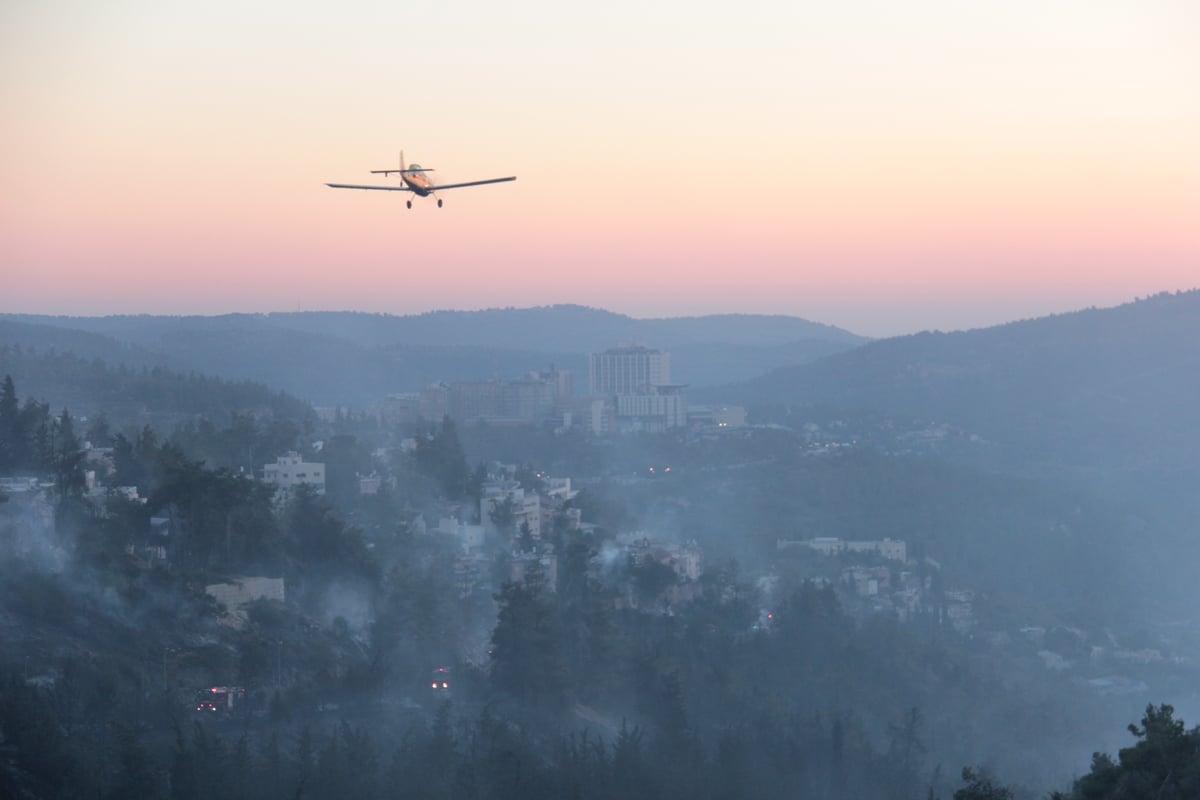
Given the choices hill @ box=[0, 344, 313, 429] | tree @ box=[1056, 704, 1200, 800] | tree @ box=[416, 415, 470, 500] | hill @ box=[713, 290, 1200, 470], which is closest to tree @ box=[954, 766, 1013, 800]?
tree @ box=[1056, 704, 1200, 800]

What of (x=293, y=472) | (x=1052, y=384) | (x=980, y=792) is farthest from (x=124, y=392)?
(x=1052, y=384)

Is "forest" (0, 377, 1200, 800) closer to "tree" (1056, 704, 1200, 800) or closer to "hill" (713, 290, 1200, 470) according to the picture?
"tree" (1056, 704, 1200, 800)

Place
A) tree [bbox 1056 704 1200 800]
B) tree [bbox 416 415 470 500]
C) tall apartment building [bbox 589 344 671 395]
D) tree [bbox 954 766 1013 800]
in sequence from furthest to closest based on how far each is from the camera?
tall apartment building [bbox 589 344 671 395], tree [bbox 416 415 470 500], tree [bbox 954 766 1013 800], tree [bbox 1056 704 1200 800]

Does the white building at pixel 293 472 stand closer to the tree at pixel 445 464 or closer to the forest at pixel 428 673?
the forest at pixel 428 673

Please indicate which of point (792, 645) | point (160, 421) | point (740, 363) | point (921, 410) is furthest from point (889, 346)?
point (792, 645)

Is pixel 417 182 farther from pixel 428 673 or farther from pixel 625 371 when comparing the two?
pixel 625 371
